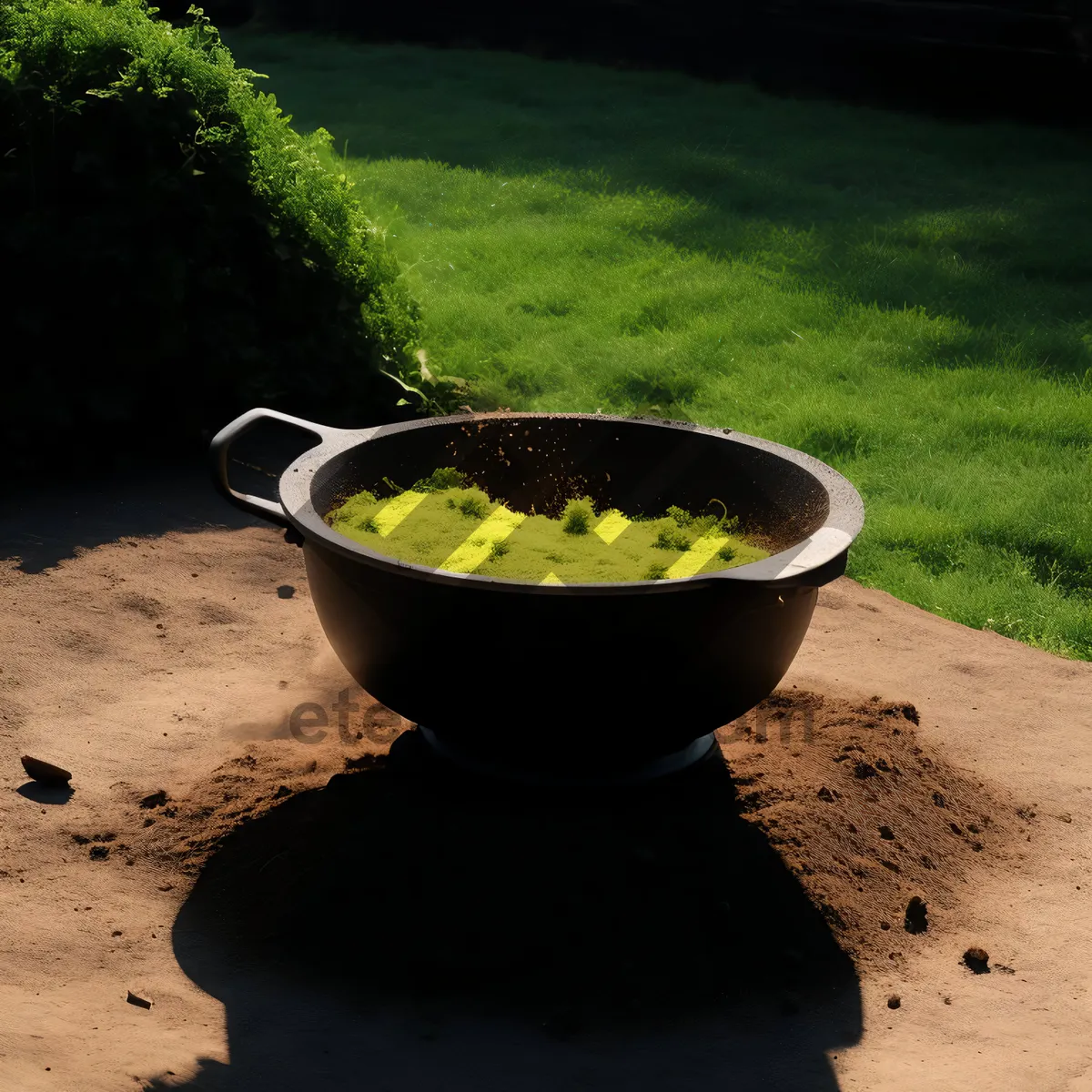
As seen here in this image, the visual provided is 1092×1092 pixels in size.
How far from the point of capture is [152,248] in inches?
219

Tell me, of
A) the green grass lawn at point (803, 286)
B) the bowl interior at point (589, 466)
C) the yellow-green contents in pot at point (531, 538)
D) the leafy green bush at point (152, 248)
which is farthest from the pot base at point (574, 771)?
the leafy green bush at point (152, 248)

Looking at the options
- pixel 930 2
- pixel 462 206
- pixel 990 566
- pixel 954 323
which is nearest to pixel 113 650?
pixel 990 566

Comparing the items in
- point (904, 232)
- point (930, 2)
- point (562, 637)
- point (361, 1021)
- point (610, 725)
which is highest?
point (930, 2)

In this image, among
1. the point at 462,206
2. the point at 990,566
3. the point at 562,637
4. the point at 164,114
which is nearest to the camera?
the point at 562,637

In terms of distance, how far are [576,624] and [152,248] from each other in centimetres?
363

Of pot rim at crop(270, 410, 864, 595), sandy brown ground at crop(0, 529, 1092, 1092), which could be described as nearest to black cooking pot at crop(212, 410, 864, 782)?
pot rim at crop(270, 410, 864, 595)

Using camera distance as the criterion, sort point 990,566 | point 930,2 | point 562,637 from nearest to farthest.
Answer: point 562,637 < point 990,566 < point 930,2

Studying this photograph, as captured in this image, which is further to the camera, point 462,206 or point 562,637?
point 462,206

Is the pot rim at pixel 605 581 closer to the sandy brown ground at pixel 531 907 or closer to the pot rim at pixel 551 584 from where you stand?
the pot rim at pixel 551 584

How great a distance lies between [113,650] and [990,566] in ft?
11.1

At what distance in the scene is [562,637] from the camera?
2746mm

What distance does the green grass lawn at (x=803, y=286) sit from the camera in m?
5.61

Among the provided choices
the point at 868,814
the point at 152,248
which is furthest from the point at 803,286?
the point at 868,814

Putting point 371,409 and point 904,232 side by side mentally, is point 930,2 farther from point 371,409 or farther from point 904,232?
point 371,409
